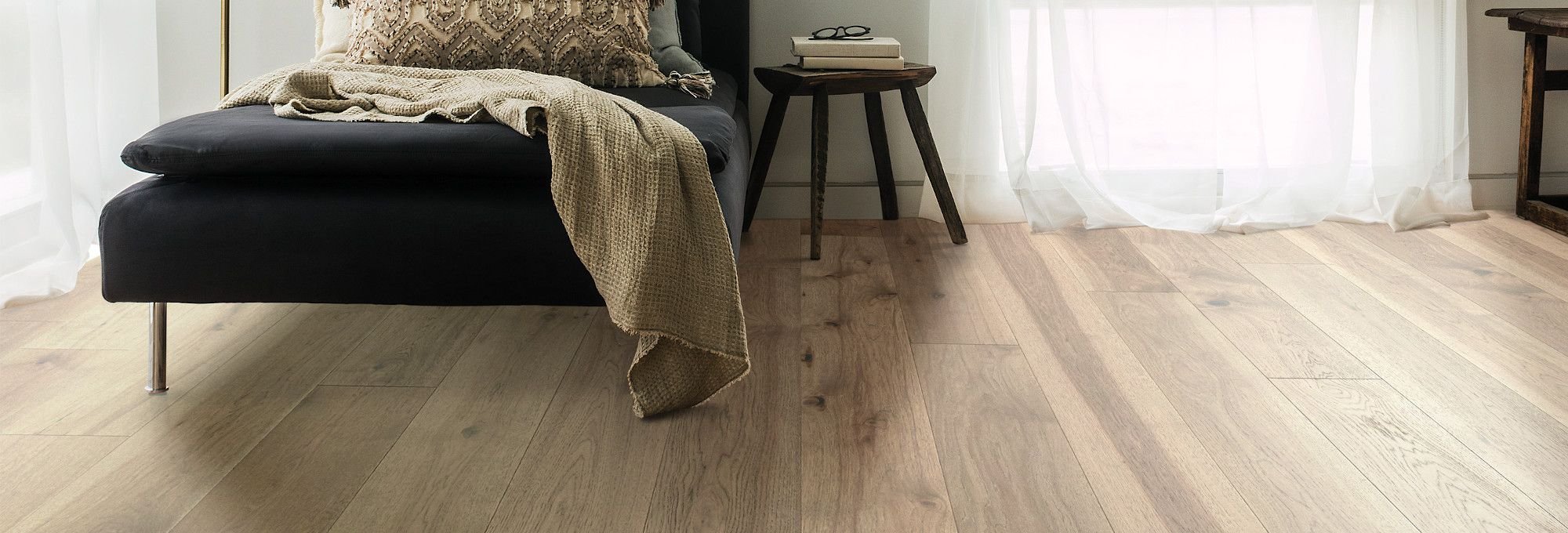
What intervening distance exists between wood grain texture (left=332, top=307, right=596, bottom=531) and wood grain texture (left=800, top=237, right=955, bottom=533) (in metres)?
0.41

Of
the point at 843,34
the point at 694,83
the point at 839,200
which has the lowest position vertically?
the point at 839,200

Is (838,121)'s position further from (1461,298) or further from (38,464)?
(38,464)

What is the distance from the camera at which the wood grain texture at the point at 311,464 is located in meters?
1.40

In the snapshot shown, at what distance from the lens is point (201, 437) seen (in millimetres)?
1651

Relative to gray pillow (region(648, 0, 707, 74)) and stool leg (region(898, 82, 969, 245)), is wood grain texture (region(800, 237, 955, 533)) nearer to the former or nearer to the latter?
stool leg (region(898, 82, 969, 245))

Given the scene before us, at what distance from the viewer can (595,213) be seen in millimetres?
1673

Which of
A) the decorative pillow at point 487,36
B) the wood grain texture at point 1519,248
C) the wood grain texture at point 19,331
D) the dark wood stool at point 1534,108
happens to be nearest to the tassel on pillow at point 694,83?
the decorative pillow at point 487,36

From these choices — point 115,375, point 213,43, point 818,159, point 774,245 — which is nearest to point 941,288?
point 818,159

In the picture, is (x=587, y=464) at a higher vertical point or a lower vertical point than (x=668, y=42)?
lower

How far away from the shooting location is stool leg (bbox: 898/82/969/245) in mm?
2830

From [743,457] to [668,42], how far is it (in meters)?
1.35

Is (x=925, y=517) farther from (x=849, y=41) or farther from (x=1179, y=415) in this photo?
(x=849, y=41)

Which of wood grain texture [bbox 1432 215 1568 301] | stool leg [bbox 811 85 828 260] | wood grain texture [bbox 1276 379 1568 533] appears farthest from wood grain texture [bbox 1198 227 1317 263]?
stool leg [bbox 811 85 828 260]

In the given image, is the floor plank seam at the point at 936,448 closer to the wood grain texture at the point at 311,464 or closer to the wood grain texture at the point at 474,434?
the wood grain texture at the point at 474,434
